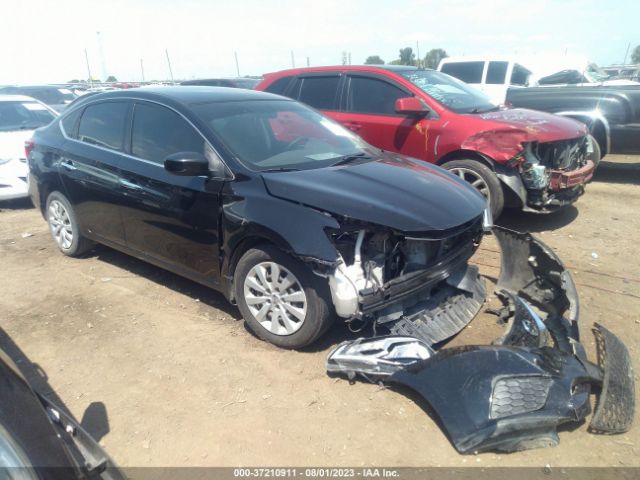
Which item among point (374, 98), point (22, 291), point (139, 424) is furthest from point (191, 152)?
point (374, 98)

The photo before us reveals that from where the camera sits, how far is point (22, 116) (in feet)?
28.2

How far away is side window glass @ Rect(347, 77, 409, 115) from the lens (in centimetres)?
619

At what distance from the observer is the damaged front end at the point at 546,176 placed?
5375 mm

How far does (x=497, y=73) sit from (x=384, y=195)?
10816 millimetres

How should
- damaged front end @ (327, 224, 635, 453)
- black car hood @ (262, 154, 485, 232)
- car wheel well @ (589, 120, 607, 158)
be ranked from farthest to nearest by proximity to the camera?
car wheel well @ (589, 120, 607, 158) → black car hood @ (262, 154, 485, 232) → damaged front end @ (327, 224, 635, 453)

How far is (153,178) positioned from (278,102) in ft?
4.35

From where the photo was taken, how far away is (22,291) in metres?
A: 4.59

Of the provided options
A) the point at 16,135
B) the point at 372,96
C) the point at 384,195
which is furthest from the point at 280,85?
the point at 384,195

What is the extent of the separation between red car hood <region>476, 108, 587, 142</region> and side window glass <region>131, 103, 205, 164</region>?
11.5 feet

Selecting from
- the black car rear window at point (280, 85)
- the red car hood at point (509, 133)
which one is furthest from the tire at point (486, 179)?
the black car rear window at point (280, 85)

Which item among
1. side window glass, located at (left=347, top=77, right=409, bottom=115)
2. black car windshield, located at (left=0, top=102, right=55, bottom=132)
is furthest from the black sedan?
black car windshield, located at (left=0, top=102, right=55, bottom=132)

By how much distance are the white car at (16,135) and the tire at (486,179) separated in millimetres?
5759

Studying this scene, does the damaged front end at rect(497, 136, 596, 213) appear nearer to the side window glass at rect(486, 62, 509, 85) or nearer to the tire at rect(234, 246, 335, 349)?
the tire at rect(234, 246, 335, 349)

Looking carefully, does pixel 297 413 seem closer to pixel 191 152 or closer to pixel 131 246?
pixel 191 152
